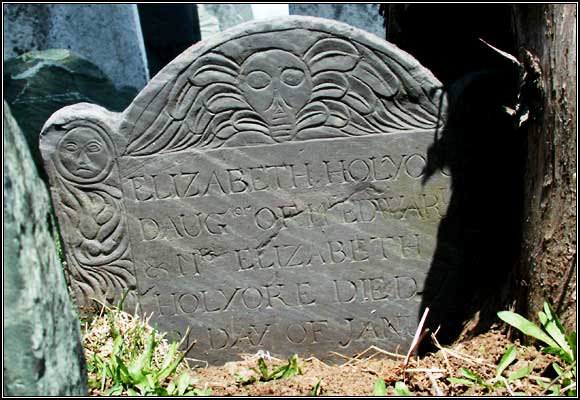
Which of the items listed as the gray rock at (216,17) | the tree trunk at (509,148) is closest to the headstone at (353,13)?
the tree trunk at (509,148)

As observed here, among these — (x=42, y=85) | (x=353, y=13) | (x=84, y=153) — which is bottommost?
(x=84, y=153)

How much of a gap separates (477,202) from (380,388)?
97 centimetres

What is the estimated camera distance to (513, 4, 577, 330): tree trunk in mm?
2229

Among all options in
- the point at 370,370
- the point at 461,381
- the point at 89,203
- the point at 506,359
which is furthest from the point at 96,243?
the point at 506,359

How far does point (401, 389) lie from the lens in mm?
2320

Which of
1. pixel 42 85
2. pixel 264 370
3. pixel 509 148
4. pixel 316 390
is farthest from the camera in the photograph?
pixel 42 85

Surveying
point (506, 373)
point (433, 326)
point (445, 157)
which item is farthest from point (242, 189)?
point (506, 373)

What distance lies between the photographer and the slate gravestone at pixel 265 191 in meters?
2.61

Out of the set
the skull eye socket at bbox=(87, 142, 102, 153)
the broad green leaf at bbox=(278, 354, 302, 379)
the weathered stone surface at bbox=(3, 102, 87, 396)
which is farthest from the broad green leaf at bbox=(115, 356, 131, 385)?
the skull eye socket at bbox=(87, 142, 102, 153)

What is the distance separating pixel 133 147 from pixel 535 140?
1669 mm

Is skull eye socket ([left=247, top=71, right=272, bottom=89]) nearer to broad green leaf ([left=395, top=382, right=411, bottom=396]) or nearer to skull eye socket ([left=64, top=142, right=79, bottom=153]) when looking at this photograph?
skull eye socket ([left=64, top=142, right=79, bottom=153])

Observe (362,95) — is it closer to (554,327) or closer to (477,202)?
(477,202)

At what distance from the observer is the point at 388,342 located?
282cm

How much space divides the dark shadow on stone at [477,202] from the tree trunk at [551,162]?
20cm
